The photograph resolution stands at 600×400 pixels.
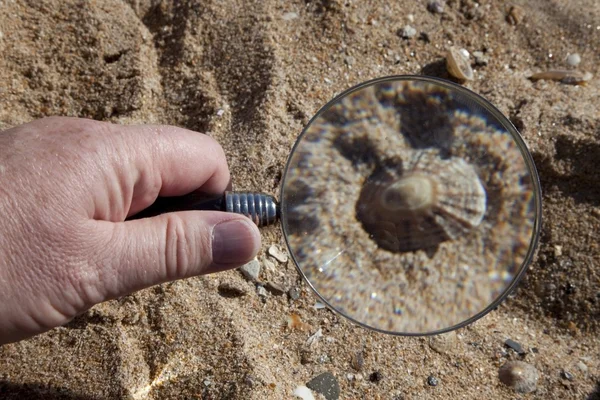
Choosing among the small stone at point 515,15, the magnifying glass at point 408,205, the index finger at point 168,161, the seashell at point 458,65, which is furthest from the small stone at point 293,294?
the small stone at point 515,15

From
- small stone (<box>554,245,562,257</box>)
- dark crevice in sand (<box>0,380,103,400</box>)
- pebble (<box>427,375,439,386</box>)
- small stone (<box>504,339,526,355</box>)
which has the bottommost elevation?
dark crevice in sand (<box>0,380,103,400</box>)

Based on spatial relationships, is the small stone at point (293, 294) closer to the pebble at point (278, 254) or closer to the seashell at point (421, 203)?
the pebble at point (278, 254)

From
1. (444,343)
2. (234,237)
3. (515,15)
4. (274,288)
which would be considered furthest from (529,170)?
(515,15)

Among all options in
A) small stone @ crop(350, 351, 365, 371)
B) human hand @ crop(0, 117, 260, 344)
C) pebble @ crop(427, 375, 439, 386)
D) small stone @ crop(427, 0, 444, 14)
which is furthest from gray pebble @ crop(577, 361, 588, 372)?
small stone @ crop(427, 0, 444, 14)

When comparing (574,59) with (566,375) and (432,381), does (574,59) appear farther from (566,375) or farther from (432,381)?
(432,381)

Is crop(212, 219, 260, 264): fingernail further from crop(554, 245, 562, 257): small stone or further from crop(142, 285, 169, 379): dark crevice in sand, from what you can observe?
crop(554, 245, 562, 257): small stone

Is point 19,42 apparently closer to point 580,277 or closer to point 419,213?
point 419,213

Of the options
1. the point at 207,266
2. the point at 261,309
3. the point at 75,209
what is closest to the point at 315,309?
the point at 261,309
